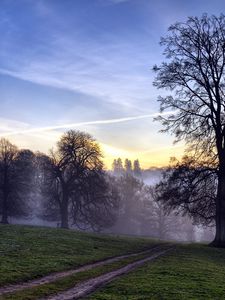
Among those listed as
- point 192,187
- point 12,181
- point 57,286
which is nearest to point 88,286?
point 57,286

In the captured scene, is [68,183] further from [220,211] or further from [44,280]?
[44,280]

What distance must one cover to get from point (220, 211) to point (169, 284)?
26.7m

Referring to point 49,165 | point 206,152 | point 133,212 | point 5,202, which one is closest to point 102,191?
point 49,165

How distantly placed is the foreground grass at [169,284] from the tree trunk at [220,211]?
16223 mm

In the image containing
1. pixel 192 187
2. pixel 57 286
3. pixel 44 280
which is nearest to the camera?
pixel 57 286

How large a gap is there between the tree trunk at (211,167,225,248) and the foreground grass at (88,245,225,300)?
53.2ft

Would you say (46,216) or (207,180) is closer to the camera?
(207,180)

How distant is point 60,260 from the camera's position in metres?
26.9

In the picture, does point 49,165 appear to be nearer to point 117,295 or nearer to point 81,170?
point 81,170

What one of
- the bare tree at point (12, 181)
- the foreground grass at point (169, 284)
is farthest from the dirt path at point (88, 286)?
the bare tree at point (12, 181)

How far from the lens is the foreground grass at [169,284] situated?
57.8ft

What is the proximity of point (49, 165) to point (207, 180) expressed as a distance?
37.6 metres

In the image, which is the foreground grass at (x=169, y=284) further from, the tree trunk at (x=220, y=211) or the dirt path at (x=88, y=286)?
the tree trunk at (x=220, y=211)

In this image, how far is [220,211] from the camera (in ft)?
149
